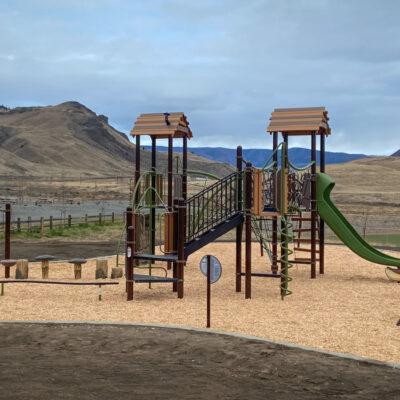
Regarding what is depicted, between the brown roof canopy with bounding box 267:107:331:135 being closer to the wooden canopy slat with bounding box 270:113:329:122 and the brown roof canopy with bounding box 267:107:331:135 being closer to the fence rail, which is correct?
the wooden canopy slat with bounding box 270:113:329:122

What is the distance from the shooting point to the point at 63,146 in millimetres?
155125

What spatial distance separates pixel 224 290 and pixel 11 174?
4008 inches

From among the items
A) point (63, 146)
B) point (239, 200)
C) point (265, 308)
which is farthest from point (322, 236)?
point (63, 146)

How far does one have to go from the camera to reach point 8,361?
Result: 8.55 m

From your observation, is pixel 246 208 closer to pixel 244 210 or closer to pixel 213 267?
pixel 244 210

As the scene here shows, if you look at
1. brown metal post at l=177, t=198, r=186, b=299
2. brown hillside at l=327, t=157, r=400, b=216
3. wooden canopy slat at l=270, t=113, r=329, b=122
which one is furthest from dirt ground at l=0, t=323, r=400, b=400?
brown hillside at l=327, t=157, r=400, b=216

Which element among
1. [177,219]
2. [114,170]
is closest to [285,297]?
[177,219]

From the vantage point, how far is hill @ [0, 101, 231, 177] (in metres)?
131

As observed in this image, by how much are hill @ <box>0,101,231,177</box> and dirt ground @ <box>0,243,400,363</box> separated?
3959 inches

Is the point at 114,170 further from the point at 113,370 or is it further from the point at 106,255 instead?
the point at 113,370

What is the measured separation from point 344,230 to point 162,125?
5.96m

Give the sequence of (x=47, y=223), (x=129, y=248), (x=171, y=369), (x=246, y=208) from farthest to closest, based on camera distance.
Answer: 1. (x=47, y=223)
2. (x=246, y=208)
3. (x=129, y=248)
4. (x=171, y=369)

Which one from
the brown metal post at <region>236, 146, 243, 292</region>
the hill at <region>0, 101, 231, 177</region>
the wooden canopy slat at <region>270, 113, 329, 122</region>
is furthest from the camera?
the hill at <region>0, 101, 231, 177</region>

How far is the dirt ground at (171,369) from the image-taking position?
7.21 m
